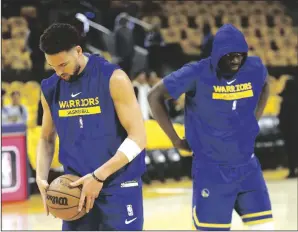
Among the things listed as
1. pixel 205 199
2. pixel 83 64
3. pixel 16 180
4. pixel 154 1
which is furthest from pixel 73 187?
pixel 154 1

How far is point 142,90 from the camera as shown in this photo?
450 inches

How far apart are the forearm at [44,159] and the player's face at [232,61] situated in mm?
1233

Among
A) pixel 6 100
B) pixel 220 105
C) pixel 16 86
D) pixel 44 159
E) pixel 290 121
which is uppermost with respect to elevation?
pixel 220 105

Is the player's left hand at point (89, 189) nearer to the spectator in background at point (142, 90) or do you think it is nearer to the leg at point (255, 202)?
the leg at point (255, 202)

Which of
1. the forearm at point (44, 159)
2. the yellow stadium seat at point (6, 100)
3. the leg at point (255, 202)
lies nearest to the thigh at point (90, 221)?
the forearm at point (44, 159)

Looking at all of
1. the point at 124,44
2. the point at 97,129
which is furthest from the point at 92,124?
the point at 124,44

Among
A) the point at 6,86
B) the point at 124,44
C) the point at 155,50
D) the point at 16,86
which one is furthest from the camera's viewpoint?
the point at 155,50

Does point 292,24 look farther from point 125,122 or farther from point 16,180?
point 125,122

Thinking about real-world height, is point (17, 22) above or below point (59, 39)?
below

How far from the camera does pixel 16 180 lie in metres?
9.05

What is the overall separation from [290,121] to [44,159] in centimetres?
786

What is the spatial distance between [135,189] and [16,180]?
5.66m

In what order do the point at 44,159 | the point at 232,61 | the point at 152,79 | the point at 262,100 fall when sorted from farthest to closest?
the point at 152,79
the point at 262,100
the point at 232,61
the point at 44,159

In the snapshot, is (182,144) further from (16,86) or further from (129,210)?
(16,86)
